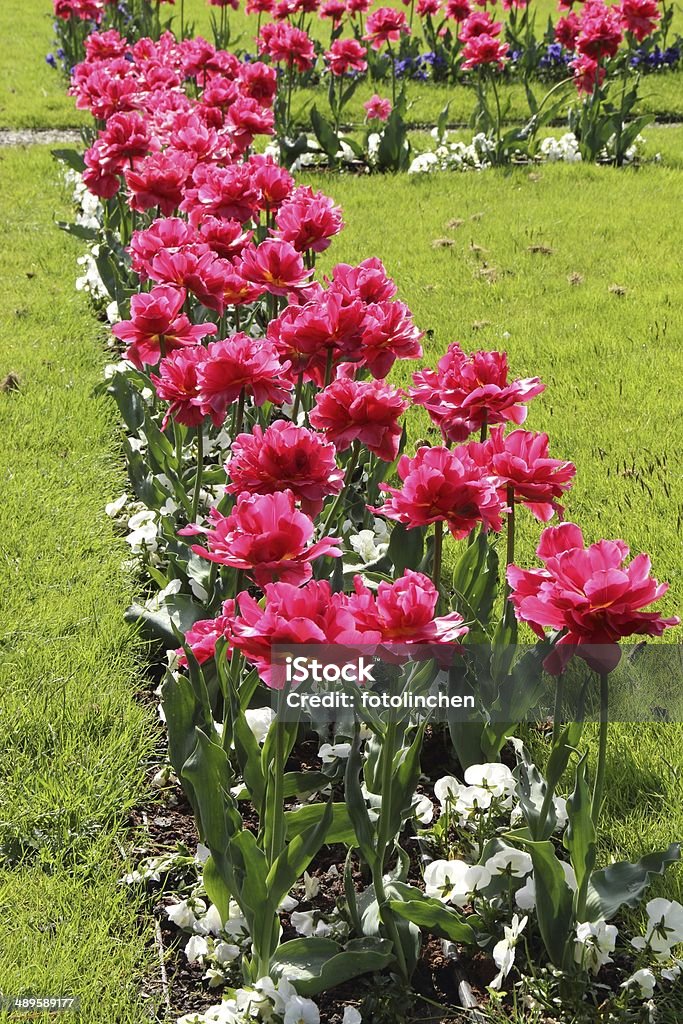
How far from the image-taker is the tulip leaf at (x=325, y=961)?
1.74 metres

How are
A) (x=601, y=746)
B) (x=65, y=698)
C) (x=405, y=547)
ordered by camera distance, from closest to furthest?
(x=601, y=746) → (x=405, y=547) → (x=65, y=698)

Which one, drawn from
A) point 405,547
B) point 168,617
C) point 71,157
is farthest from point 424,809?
point 71,157

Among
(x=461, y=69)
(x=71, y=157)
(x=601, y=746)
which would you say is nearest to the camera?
(x=601, y=746)

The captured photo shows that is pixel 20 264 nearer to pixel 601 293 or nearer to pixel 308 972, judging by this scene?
pixel 601 293

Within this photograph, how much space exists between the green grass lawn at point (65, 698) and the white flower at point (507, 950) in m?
0.60

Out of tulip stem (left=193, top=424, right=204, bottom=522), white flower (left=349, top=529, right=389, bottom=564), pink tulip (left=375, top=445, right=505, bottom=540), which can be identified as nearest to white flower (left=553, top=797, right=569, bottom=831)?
pink tulip (left=375, top=445, right=505, bottom=540)

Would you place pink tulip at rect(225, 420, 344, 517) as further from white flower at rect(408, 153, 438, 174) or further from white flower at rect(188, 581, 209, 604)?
white flower at rect(408, 153, 438, 174)

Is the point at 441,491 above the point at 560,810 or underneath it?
above

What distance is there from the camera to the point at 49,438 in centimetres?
397

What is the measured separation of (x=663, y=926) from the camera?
1773 millimetres

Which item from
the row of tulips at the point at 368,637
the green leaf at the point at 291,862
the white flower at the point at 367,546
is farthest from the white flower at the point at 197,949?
the white flower at the point at 367,546

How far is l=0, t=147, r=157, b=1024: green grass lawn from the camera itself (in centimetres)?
195

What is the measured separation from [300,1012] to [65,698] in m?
1.12

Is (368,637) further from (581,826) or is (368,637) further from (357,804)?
(581,826)
